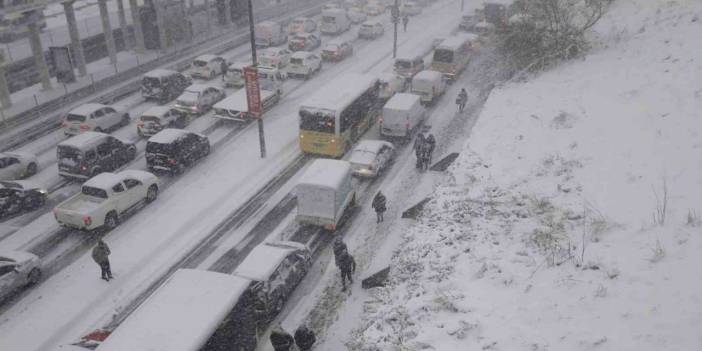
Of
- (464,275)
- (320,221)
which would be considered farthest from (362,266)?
(464,275)

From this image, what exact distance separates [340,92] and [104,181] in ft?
37.8

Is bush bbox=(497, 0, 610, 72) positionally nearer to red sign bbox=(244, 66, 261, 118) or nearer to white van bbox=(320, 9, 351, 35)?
red sign bbox=(244, 66, 261, 118)

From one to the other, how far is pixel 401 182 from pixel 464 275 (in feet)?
32.5

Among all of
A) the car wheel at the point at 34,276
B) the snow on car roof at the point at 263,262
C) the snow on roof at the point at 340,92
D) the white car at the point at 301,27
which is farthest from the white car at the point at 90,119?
the white car at the point at 301,27

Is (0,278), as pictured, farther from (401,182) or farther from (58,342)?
(401,182)

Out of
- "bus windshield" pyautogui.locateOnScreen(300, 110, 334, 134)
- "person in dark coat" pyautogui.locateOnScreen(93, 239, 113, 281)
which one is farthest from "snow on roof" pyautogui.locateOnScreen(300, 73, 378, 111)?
"person in dark coat" pyautogui.locateOnScreen(93, 239, 113, 281)

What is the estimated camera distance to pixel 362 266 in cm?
1633

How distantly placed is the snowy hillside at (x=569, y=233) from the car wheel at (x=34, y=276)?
34.8 ft

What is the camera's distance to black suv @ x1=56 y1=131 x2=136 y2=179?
21.3 meters

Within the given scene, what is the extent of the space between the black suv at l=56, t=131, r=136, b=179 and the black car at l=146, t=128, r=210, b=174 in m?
1.70

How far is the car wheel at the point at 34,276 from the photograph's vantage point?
50.9 ft

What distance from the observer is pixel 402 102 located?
86.8 ft

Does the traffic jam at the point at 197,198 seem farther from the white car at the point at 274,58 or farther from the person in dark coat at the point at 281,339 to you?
the white car at the point at 274,58

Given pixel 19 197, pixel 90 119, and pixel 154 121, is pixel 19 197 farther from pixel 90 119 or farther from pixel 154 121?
pixel 154 121
